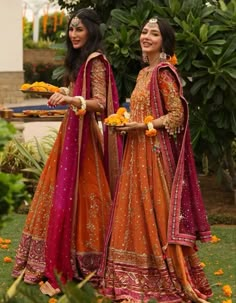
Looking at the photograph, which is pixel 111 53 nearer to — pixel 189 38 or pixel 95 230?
pixel 189 38

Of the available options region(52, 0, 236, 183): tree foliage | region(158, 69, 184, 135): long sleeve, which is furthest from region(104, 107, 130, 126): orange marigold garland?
region(52, 0, 236, 183): tree foliage

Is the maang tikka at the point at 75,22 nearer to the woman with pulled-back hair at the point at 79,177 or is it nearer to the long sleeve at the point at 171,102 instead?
the woman with pulled-back hair at the point at 79,177

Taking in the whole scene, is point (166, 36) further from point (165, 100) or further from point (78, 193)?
point (78, 193)

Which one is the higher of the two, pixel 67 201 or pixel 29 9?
pixel 67 201

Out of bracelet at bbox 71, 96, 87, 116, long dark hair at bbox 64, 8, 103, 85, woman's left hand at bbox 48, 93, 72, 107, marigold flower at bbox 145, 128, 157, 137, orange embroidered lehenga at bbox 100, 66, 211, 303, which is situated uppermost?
long dark hair at bbox 64, 8, 103, 85

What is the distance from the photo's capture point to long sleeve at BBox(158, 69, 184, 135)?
513 centimetres

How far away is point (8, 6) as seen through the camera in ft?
56.4

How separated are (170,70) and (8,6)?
12452 millimetres

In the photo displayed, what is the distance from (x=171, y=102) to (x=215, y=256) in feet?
6.69

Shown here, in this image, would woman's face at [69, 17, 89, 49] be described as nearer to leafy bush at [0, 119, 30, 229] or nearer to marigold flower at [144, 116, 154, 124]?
marigold flower at [144, 116, 154, 124]

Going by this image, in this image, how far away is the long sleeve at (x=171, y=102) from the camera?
5129 mm

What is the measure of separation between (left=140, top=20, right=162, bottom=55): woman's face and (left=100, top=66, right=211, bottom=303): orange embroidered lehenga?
Answer: 0.44 ft

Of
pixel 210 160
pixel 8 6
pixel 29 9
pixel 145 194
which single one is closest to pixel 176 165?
pixel 145 194

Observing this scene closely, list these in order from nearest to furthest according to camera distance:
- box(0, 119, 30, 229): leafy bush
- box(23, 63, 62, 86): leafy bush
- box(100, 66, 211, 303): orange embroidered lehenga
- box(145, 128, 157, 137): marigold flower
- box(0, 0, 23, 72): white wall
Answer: box(0, 119, 30, 229): leafy bush, box(145, 128, 157, 137): marigold flower, box(100, 66, 211, 303): orange embroidered lehenga, box(0, 0, 23, 72): white wall, box(23, 63, 62, 86): leafy bush
